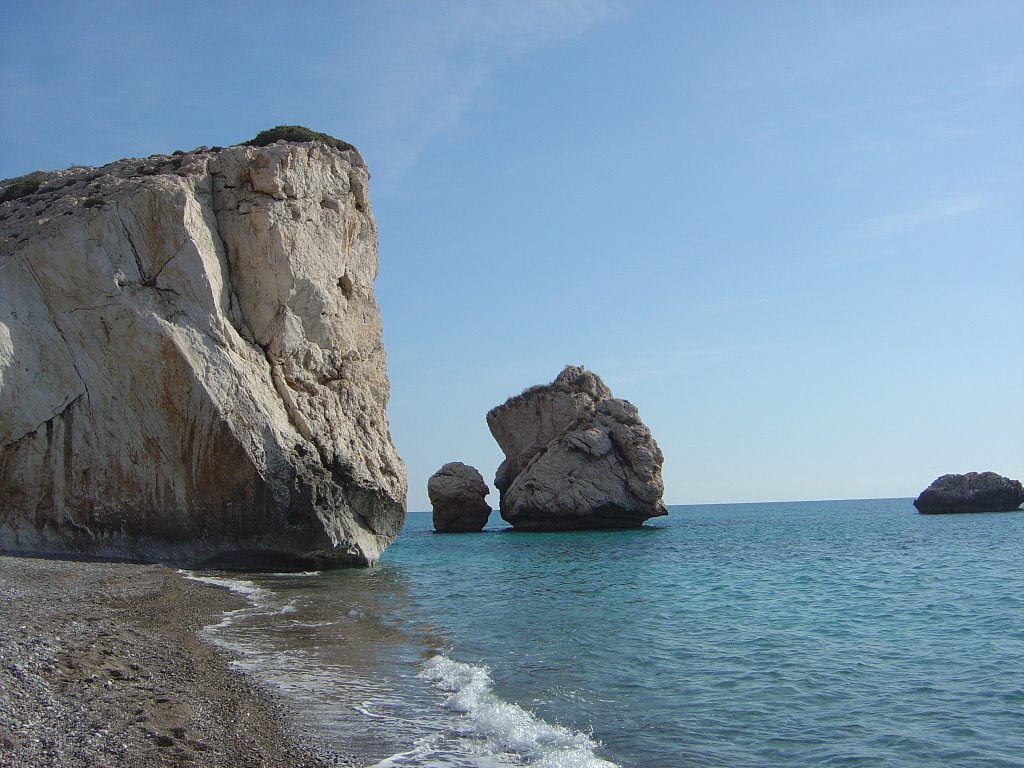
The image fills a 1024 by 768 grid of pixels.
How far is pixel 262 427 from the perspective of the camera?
2091 centimetres

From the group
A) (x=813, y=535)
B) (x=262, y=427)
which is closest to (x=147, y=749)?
(x=262, y=427)

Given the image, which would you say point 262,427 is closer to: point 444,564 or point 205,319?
point 205,319

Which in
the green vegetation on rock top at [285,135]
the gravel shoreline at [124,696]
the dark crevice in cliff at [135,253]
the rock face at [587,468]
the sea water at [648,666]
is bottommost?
the sea water at [648,666]

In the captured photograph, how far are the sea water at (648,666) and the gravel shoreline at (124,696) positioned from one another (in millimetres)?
588

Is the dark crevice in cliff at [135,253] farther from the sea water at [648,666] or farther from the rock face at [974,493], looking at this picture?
the rock face at [974,493]

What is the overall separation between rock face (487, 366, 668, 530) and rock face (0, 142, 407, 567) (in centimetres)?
2895

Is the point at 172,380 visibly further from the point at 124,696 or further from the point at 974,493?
the point at 974,493

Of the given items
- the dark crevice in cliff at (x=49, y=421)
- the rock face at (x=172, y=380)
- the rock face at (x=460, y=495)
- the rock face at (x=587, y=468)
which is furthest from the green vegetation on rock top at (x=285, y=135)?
the rock face at (x=460, y=495)

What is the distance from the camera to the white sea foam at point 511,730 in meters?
7.92

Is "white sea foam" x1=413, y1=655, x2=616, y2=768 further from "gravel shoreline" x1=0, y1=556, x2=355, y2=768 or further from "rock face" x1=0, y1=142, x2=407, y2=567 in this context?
"rock face" x1=0, y1=142, x2=407, y2=567

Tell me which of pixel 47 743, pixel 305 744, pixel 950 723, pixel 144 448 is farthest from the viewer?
pixel 144 448

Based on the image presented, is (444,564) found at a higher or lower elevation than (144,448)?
lower

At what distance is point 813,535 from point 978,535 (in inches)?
368

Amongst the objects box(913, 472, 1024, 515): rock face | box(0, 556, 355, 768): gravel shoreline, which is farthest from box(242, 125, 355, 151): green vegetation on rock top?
box(913, 472, 1024, 515): rock face
